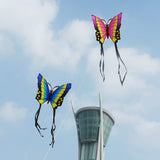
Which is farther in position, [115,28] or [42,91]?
[115,28]

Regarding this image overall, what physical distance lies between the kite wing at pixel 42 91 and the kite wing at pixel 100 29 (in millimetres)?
7802

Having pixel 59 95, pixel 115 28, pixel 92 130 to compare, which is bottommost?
pixel 59 95

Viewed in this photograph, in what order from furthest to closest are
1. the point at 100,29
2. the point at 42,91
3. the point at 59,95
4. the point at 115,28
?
the point at 115,28
the point at 100,29
the point at 59,95
the point at 42,91

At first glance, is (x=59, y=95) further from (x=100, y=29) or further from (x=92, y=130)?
(x=92, y=130)

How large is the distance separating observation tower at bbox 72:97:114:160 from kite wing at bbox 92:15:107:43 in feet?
380

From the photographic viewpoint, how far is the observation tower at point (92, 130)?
5768 inches

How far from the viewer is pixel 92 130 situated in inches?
5896

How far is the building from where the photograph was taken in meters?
146

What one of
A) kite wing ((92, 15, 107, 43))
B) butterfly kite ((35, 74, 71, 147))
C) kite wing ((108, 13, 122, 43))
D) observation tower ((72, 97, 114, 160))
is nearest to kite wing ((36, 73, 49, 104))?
butterfly kite ((35, 74, 71, 147))

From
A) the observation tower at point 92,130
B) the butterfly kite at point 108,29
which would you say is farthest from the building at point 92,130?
the butterfly kite at point 108,29

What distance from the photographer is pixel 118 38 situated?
33.1 meters

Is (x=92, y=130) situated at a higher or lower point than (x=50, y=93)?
higher

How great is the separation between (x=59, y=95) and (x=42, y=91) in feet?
5.32

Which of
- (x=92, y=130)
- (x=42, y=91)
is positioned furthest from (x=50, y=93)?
(x=92, y=130)
